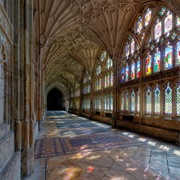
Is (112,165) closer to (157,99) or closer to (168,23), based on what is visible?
(157,99)

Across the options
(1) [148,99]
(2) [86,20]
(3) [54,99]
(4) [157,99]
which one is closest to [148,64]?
(1) [148,99]

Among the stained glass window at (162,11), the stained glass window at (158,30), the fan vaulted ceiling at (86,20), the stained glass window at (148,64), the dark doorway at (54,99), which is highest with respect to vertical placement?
the fan vaulted ceiling at (86,20)

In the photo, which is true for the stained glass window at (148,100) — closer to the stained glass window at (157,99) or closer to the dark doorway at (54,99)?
the stained glass window at (157,99)

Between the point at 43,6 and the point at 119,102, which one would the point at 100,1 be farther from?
the point at 119,102

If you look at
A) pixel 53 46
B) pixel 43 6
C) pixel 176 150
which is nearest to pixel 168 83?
pixel 176 150

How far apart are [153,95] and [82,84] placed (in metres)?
15.7

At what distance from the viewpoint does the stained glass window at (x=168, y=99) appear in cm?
698

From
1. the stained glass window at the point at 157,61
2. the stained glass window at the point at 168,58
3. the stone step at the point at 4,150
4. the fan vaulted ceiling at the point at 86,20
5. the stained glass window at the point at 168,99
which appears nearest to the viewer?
the stone step at the point at 4,150

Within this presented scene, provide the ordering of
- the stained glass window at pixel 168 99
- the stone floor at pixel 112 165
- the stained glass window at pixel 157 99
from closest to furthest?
the stone floor at pixel 112 165 < the stained glass window at pixel 168 99 < the stained glass window at pixel 157 99

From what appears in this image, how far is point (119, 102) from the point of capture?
37.3 feet

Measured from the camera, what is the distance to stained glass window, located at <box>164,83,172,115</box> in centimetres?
698

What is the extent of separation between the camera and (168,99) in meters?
7.09

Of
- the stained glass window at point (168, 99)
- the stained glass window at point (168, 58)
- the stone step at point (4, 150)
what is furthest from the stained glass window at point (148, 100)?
the stone step at point (4, 150)

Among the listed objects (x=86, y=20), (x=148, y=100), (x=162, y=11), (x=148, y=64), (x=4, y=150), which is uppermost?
(x=86, y=20)
